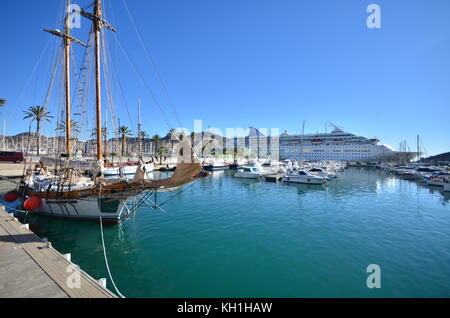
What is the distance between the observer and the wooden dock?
5.21 meters

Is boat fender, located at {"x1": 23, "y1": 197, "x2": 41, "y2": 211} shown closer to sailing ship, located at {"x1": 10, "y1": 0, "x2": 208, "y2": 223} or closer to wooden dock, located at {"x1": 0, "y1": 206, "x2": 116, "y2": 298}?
sailing ship, located at {"x1": 10, "y1": 0, "x2": 208, "y2": 223}

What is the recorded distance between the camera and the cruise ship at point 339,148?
10708cm

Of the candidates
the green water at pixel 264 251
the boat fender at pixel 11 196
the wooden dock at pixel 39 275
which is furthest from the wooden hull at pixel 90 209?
the boat fender at pixel 11 196

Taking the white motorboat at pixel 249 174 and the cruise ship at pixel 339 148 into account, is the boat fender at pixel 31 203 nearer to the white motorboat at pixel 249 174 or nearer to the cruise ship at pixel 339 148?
the white motorboat at pixel 249 174

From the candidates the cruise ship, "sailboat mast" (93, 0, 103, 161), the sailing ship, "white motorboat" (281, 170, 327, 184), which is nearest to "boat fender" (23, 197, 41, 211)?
the sailing ship

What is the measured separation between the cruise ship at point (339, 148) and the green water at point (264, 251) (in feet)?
319

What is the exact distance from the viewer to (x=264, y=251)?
10.2m

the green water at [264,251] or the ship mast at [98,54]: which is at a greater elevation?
the ship mast at [98,54]

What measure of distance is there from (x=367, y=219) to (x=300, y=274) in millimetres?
11732

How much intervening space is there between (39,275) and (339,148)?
439 feet

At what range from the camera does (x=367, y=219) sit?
15805mm

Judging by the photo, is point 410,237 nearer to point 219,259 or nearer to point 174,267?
point 219,259

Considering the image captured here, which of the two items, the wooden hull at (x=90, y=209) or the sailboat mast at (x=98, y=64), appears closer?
the wooden hull at (x=90, y=209)
